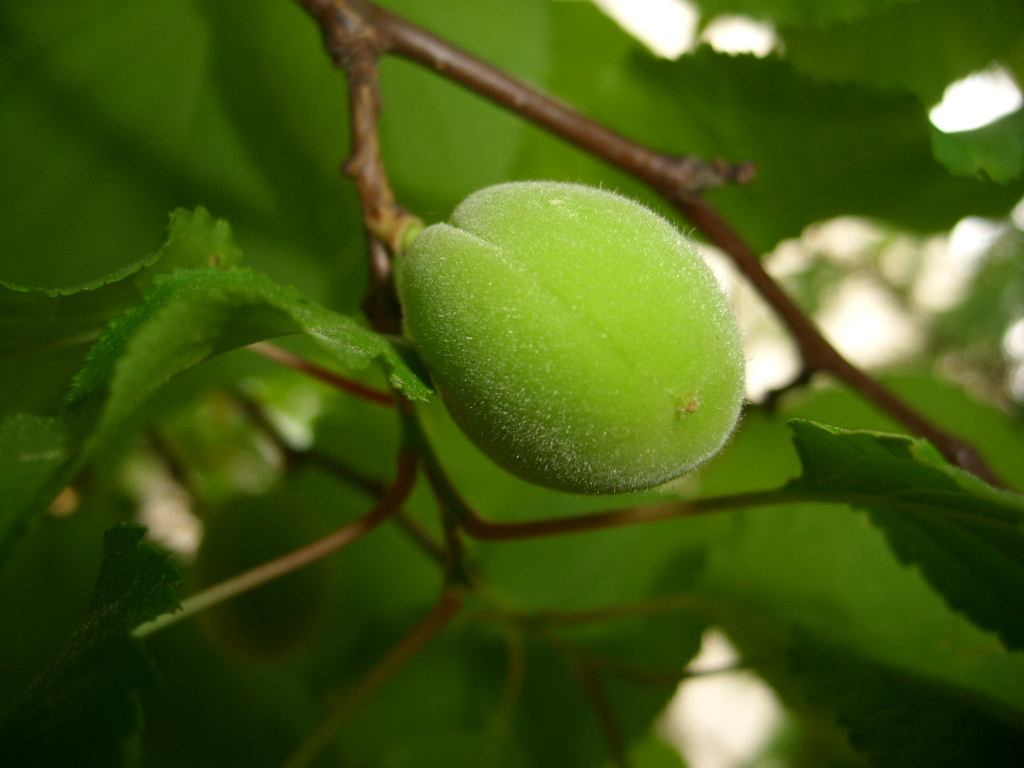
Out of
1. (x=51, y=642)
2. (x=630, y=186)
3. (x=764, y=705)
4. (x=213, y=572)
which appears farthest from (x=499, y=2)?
(x=764, y=705)

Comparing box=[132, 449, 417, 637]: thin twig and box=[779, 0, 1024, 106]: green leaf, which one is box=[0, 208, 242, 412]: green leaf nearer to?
box=[132, 449, 417, 637]: thin twig

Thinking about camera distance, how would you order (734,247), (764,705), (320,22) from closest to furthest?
1. (320,22)
2. (734,247)
3. (764,705)

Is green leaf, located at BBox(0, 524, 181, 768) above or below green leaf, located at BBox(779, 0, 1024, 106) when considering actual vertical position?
below

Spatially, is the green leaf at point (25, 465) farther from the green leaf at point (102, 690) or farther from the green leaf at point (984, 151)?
the green leaf at point (984, 151)

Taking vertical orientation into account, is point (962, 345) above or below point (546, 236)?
above

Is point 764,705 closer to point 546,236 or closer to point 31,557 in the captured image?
point 31,557

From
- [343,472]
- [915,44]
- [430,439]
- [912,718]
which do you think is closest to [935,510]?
[912,718]

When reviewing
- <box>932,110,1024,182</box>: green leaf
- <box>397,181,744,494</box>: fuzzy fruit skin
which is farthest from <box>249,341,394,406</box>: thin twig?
<box>932,110,1024,182</box>: green leaf
